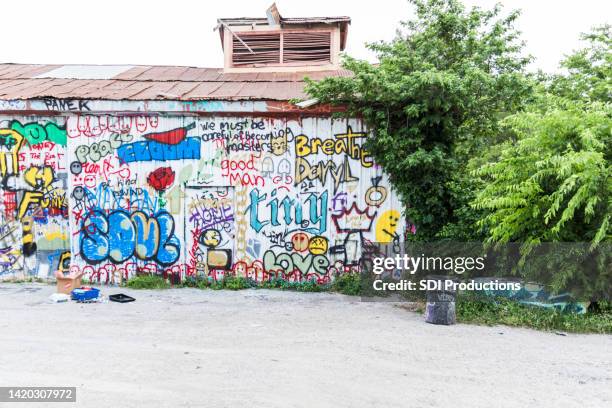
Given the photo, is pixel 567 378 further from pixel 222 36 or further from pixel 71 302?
pixel 222 36

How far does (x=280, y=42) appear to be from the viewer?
11.9m

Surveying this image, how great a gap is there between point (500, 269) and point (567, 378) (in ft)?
9.45

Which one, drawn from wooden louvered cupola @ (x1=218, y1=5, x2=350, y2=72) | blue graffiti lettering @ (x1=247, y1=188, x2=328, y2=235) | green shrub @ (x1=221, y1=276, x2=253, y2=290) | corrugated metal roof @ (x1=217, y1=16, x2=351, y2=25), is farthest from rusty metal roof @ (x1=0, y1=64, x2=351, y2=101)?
green shrub @ (x1=221, y1=276, x2=253, y2=290)

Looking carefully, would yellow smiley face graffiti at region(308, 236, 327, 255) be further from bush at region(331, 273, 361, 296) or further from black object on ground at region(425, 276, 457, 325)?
black object on ground at region(425, 276, 457, 325)

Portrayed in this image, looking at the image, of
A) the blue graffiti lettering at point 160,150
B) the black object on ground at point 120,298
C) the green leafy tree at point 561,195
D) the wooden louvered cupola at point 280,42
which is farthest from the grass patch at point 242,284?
the wooden louvered cupola at point 280,42

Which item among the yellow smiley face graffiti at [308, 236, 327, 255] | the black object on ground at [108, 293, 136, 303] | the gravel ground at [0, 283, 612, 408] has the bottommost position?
the gravel ground at [0, 283, 612, 408]

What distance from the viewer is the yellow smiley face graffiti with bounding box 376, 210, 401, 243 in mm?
8672

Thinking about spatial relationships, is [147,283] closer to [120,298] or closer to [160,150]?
[120,298]

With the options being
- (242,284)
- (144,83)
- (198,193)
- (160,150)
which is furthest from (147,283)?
(144,83)

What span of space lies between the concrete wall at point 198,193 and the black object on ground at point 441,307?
2.21 meters

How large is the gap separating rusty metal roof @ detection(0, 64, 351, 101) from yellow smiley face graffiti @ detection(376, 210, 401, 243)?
2.84 m

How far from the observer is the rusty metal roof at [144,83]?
8.85 metres

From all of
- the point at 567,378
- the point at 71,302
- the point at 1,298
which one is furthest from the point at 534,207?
the point at 1,298

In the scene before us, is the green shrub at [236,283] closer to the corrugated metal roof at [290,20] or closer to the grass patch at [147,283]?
the grass patch at [147,283]
